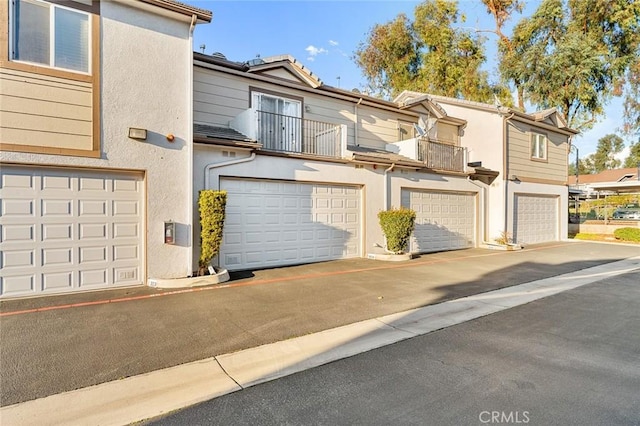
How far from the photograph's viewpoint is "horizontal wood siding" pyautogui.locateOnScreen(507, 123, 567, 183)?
15.2 meters

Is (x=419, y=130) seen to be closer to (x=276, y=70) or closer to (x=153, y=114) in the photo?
(x=276, y=70)

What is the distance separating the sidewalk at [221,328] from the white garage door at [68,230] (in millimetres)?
501

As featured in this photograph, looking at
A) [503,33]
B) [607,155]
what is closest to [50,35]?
[503,33]

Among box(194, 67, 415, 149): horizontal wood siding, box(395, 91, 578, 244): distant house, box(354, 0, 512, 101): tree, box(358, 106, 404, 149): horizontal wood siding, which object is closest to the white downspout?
box(194, 67, 415, 149): horizontal wood siding

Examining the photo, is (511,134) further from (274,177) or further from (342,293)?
(342,293)

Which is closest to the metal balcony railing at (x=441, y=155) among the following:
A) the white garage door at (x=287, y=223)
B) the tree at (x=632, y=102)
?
the white garage door at (x=287, y=223)

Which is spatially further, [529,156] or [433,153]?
[529,156]

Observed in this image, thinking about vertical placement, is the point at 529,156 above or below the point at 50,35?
below

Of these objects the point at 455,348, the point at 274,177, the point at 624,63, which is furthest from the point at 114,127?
the point at 624,63

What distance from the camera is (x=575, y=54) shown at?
19469mm

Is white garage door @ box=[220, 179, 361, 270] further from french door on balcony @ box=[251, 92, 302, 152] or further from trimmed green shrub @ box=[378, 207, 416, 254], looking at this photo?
french door on balcony @ box=[251, 92, 302, 152]

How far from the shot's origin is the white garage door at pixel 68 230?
238 inches

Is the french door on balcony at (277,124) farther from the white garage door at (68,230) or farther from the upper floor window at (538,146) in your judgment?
the upper floor window at (538,146)

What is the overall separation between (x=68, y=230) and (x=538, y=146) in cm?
1942
